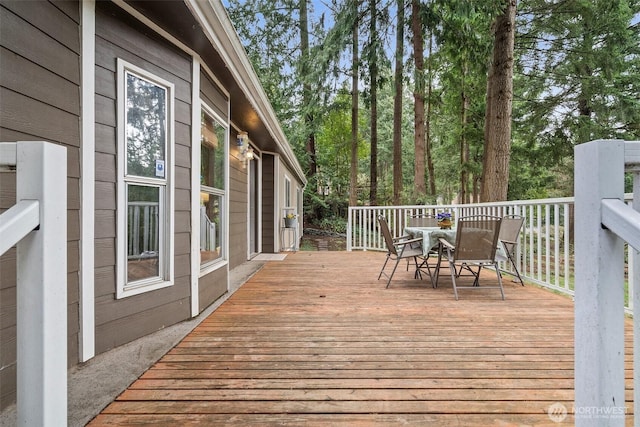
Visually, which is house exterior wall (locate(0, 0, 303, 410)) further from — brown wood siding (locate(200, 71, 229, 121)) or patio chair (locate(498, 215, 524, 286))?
patio chair (locate(498, 215, 524, 286))

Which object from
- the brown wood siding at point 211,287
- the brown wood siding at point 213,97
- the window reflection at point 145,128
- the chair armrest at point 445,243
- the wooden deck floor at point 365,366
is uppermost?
the brown wood siding at point 213,97

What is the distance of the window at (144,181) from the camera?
7.25ft

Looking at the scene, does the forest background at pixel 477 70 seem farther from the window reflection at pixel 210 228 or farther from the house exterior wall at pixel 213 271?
the window reflection at pixel 210 228

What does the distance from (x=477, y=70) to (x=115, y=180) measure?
7.66m

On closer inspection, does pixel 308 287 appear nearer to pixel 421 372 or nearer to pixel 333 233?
pixel 421 372

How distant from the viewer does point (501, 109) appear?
542 cm

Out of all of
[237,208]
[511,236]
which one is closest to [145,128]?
[237,208]

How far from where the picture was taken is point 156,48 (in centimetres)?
245

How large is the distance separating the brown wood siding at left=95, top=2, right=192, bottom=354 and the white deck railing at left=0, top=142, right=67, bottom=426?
1376 millimetres

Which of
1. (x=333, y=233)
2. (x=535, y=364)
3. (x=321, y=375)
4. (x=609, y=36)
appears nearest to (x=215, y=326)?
(x=321, y=375)

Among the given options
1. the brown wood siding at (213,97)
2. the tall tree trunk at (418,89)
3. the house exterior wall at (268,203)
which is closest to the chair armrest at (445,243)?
the brown wood siding at (213,97)

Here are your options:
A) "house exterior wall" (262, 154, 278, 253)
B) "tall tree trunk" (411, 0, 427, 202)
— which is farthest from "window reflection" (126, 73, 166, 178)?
"tall tree trunk" (411, 0, 427, 202)

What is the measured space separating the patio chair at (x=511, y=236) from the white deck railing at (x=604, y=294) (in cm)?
301

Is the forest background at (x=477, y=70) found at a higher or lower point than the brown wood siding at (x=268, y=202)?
higher
